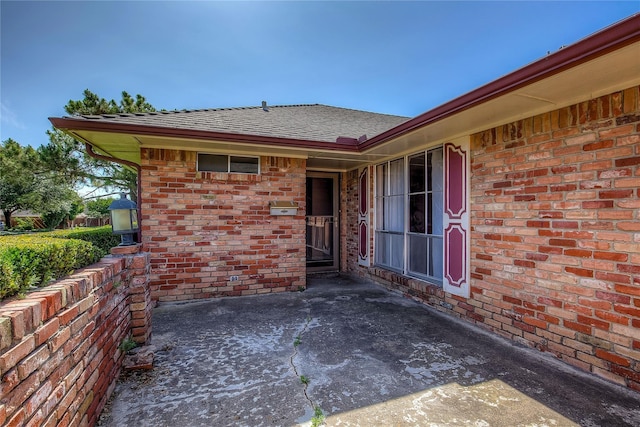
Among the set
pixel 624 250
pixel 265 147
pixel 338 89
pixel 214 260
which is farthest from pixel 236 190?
pixel 338 89

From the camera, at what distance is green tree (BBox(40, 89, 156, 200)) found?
11.1m

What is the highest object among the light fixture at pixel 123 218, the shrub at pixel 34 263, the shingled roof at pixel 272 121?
the shingled roof at pixel 272 121

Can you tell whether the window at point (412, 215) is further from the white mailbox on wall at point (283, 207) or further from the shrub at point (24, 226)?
the shrub at point (24, 226)

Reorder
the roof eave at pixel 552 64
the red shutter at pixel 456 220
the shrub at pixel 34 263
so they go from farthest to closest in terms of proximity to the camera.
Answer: the red shutter at pixel 456 220 → the roof eave at pixel 552 64 → the shrub at pixel 34 263

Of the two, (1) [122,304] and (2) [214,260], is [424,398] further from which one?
(2) [214,260]

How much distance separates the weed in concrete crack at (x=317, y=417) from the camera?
203 cm

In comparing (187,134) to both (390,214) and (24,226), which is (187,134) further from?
(24,226)

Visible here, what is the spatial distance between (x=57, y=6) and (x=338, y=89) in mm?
6939

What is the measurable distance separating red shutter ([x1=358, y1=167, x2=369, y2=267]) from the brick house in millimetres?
43

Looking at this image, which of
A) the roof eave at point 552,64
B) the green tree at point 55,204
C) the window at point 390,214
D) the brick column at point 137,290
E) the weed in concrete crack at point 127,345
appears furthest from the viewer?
the green tree at point 55,204

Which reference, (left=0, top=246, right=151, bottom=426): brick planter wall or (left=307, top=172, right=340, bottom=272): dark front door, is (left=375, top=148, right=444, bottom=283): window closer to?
(left=307, top=172, right=340, bottom=272): dark front door

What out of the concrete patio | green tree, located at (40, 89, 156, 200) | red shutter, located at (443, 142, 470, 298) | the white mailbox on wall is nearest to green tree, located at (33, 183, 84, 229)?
green tree, located at (40, 89, 156, 200)

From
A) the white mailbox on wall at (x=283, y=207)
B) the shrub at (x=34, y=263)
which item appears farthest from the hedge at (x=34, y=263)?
the white mailbox on wall at (x=283, y=207)

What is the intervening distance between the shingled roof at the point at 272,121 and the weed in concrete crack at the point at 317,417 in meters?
3.73
